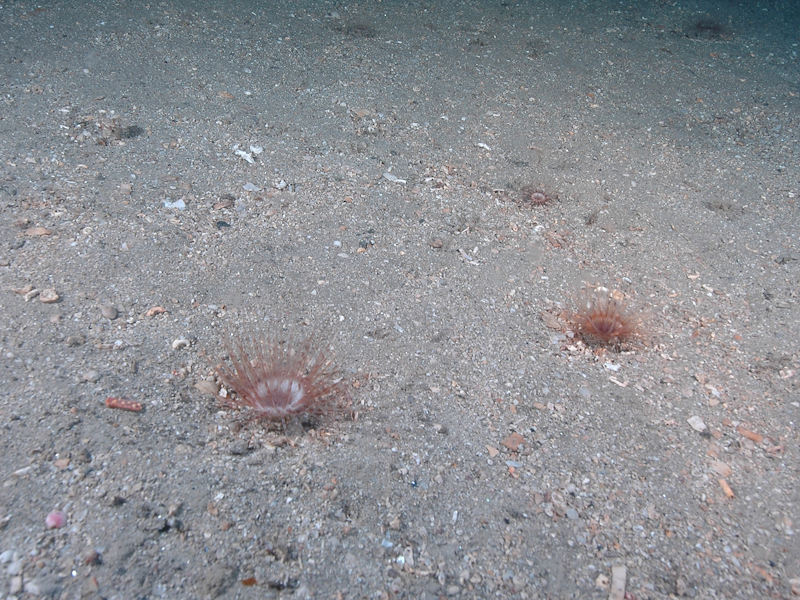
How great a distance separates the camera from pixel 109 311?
306cm

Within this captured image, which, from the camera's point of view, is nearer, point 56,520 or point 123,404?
point 56,520

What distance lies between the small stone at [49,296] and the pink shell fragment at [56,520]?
1.30 meters

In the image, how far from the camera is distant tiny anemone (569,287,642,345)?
10.8 ft

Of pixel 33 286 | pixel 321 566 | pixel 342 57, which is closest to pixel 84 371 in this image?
pixel 33 286

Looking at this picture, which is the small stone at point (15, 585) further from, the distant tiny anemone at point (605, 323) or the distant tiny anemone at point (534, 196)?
the distant tiny anemone at point (534, 196)

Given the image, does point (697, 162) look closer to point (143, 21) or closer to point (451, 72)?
point (451, 72)

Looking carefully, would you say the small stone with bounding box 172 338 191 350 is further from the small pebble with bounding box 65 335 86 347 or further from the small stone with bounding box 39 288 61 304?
the small stone with bounding box 39 288 61 304

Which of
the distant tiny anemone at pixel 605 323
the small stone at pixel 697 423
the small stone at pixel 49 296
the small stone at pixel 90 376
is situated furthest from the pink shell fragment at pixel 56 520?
the small stone at pixel 697 423

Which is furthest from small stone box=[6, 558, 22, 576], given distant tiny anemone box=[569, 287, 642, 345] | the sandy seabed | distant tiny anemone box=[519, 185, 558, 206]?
distant tiny anemone box=[519, 185, 558, 206]

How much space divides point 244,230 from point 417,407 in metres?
1.68

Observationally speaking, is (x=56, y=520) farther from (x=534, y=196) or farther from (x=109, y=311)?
(x=534, y=196)

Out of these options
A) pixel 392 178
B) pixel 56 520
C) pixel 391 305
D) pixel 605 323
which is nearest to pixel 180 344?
pixel 56 520

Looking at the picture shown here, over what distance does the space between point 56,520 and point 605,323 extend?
2.65m

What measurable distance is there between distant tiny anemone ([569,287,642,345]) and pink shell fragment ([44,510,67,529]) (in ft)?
8.34
